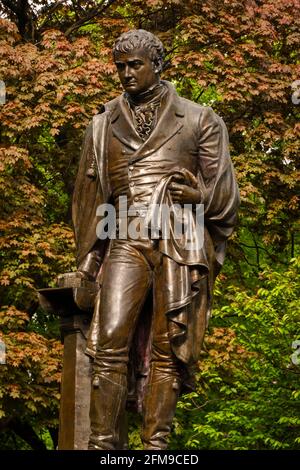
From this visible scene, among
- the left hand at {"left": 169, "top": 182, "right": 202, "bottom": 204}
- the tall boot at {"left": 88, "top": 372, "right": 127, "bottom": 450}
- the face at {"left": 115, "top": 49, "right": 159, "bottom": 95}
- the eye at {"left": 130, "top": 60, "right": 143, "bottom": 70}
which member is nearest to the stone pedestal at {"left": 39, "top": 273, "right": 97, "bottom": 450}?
the tall boot at {"left": 88, "top": 372, "right": 127, "bottom": 450}

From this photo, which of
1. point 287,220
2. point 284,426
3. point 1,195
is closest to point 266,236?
point 287,220

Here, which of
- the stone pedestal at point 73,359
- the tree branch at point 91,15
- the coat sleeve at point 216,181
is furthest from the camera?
the tree branch at point 91,15

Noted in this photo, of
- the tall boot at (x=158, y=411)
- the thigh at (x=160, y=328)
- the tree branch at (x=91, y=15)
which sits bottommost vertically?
the tall boot at (x=158, y=411)

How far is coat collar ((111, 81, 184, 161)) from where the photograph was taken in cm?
912

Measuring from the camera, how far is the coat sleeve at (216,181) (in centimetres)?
922

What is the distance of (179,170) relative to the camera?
29.8ft

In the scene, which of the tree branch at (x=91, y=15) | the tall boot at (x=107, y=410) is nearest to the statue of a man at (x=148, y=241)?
the tall boot at (x=107, y=410)

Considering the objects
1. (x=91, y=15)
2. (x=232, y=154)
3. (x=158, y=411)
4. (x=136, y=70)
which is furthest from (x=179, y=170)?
(x=91, y=15)

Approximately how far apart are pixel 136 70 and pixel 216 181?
0.95 m

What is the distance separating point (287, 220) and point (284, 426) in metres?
3.53

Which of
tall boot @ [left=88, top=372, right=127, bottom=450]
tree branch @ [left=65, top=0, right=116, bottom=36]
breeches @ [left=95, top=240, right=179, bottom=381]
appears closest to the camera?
tall boot @ [left=88, top=372, right=127, bottom=450]

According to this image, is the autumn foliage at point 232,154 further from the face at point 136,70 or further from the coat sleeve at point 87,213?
the face at point 136,70

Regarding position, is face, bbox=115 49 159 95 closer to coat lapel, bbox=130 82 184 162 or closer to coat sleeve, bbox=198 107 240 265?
coat lapel, bbox=130 82 184 162

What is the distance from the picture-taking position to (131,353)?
9070 mm
